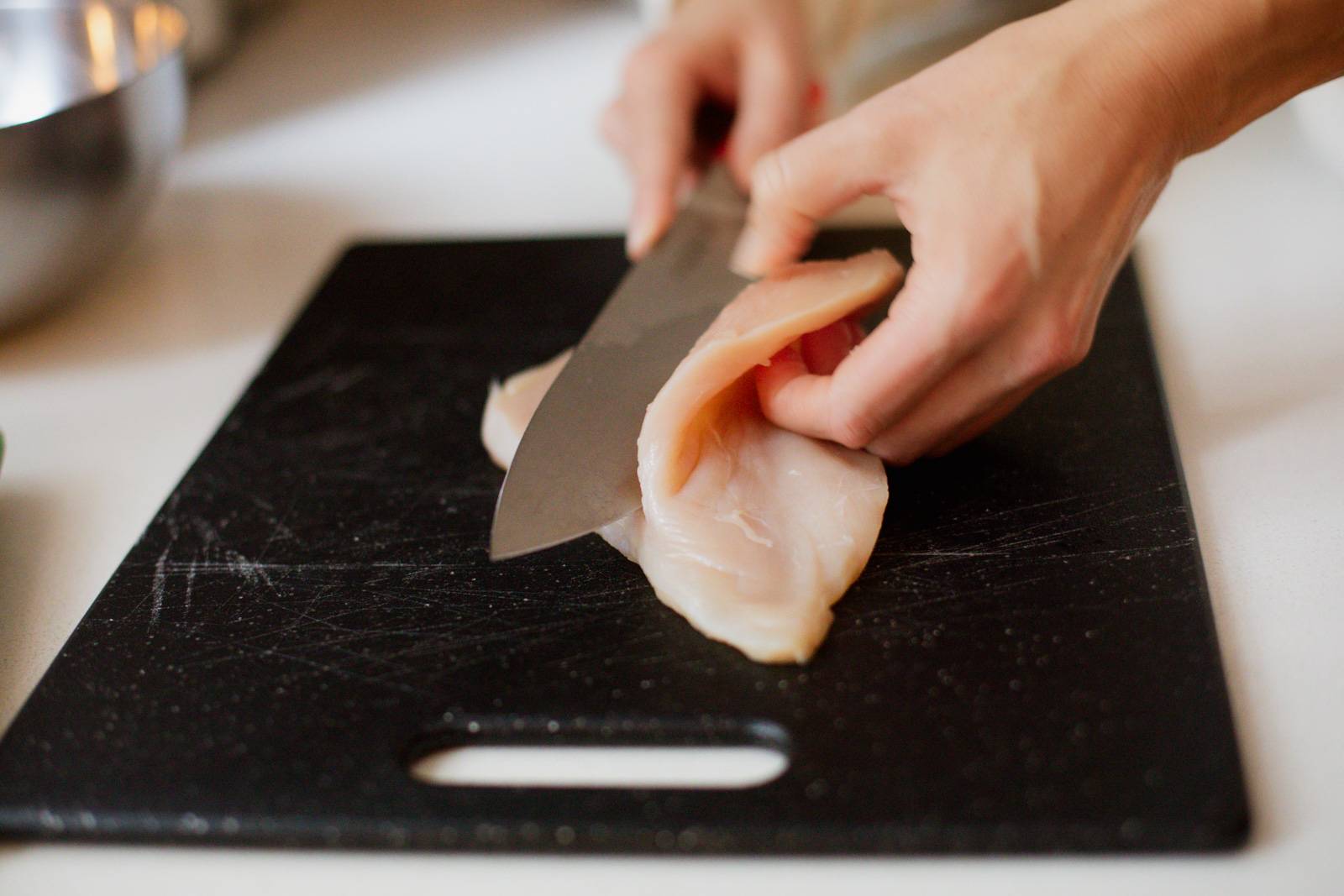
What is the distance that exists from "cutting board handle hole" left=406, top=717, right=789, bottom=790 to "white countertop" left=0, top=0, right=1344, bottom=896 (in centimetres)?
8

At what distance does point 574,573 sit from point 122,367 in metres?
0.87

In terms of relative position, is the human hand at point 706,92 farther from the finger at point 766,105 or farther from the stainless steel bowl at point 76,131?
the stainless steel bowl at point 76,131

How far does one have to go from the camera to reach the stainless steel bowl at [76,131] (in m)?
1.59

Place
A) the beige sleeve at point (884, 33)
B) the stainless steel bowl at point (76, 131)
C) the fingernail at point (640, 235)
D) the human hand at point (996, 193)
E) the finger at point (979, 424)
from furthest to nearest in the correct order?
the beige sleeve at point (884, 33), the fingernail at point (640, 235), the stainless steel bowl at point (76, 131), the finger at point (979, 424), the human hand at point (996, 193)

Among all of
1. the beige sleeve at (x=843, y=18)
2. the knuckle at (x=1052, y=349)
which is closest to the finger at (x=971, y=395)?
the knuckle at (x=1052, y=349)

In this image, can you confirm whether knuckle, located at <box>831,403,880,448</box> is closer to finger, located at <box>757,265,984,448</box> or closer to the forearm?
finger, located at <box>757,265,984,448</box>

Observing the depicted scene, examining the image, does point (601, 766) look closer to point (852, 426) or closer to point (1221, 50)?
point (852, 426)

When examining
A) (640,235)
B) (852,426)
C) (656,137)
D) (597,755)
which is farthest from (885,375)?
(656,137)

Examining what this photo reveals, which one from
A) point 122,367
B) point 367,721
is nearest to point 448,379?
point 122,367

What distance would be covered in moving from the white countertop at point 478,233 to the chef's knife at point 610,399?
0.35 m

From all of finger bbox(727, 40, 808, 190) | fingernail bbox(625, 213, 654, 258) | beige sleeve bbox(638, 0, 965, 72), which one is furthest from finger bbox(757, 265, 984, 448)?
beige sleeve bbox(638, 0, 965, 72)

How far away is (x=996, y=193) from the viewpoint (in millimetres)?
1130

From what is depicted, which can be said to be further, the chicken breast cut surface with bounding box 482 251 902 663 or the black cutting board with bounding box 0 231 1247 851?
the chicken breast cut surface with bounding box 482 251 902 663

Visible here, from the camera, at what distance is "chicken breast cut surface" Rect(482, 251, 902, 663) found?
114 cm
